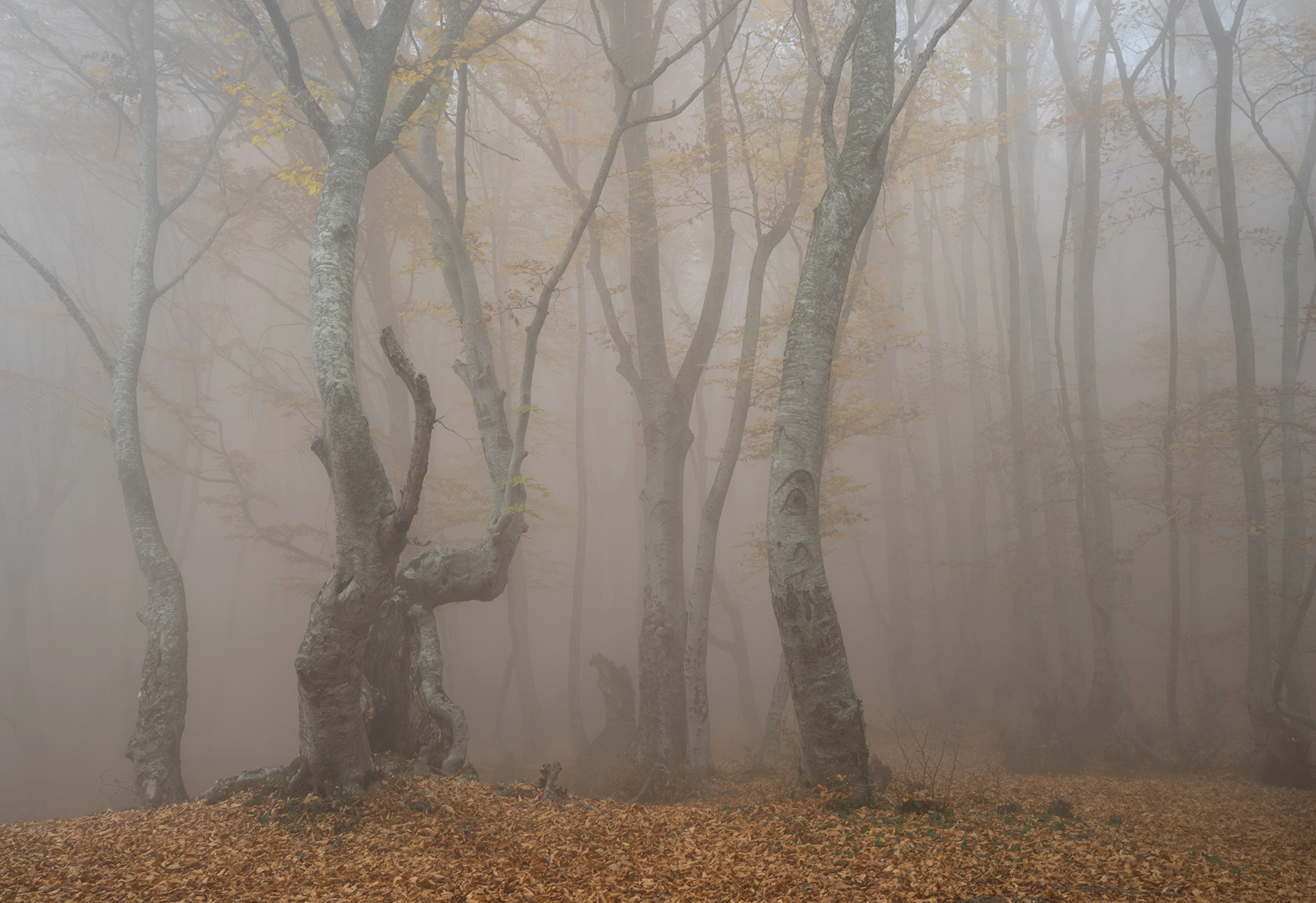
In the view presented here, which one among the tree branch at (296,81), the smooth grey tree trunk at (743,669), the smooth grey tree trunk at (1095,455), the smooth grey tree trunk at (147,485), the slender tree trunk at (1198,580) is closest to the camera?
the tree branch at (296,81)

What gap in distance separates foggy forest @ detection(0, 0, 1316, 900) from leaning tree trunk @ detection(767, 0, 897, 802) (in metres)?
0.04

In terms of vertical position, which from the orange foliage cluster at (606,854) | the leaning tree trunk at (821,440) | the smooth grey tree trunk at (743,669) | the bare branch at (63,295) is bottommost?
the smooth grey tree trunk at (743,669)

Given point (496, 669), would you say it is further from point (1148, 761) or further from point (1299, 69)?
point (1299, 69)

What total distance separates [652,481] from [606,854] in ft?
18.0

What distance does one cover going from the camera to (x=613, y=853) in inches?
140

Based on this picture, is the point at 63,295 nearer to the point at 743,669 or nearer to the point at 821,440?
the point at 821,440

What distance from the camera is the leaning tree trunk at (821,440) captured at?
4.26m

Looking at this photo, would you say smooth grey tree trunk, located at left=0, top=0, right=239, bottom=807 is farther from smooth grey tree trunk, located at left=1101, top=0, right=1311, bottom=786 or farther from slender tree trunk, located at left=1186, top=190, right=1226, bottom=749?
slender tree trunk, located at left=1186, top=190, right=1226, bottom=749

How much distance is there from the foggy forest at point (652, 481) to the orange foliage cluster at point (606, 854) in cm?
4

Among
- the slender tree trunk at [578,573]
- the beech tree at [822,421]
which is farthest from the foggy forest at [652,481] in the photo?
the slender tree trunk at [578,573]

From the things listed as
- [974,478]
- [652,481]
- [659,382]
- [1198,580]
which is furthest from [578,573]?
[1198,580]

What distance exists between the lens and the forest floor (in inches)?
117

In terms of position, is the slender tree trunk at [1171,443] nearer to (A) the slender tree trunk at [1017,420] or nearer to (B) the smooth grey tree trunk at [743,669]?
(A) the slender tree trunk at [1017,420]

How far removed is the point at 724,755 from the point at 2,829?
10817 mm
